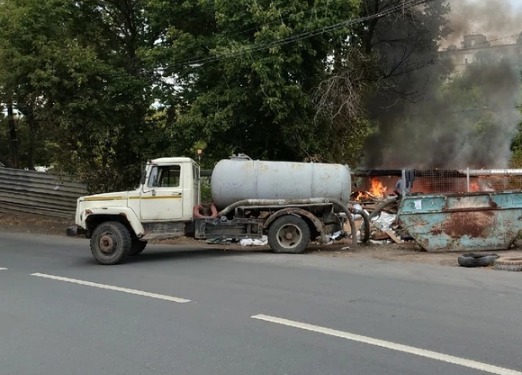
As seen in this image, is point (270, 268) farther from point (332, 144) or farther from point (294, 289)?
point (332, 144)

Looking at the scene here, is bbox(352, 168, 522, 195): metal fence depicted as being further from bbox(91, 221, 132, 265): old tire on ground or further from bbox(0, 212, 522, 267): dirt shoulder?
bbox(91, 221, 132, 265): old tire on ground

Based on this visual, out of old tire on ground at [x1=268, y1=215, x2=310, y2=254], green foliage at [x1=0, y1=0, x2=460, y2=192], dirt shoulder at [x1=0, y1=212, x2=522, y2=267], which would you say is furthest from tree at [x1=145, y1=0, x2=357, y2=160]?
old tire on ground at [x1=268, y1=215, x2=310, y2=254]

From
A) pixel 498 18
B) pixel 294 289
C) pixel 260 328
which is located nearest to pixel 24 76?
pixel 294 289

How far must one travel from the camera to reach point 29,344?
5.24 metres

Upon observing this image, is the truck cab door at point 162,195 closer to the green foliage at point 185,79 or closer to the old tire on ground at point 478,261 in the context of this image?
the green foliage at point 185,79

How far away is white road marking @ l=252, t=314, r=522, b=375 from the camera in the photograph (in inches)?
175

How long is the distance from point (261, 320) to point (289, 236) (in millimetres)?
6300

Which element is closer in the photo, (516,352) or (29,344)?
(516,352)

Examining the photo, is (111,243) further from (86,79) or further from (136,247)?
(86,79)

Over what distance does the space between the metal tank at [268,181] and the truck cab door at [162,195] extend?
1140 mm

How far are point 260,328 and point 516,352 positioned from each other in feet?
7.92

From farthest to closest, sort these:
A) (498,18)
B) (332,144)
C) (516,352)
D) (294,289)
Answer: (498,18)
(332,144)
(294,289)
(516,352)

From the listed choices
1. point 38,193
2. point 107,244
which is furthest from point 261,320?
point 38,193

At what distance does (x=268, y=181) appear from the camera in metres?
12.4
